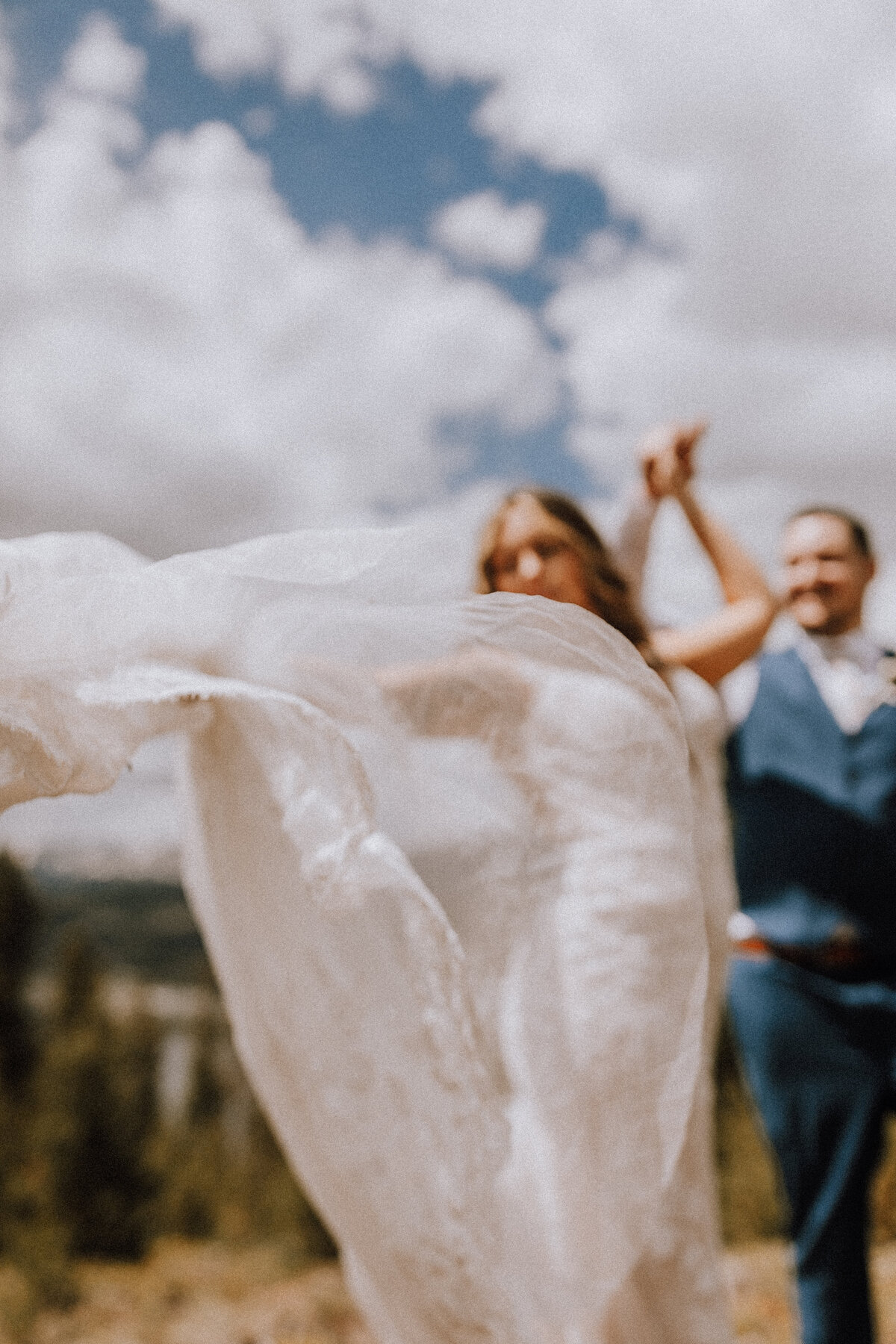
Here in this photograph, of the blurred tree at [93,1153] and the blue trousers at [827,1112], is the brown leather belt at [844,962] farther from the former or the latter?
the blurred tree at [93,1153]

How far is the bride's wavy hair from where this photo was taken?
189cm

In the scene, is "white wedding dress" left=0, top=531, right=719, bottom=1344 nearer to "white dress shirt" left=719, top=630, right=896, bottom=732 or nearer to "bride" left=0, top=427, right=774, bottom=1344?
"bride" left=0, top=427, right=774, bottom=1344

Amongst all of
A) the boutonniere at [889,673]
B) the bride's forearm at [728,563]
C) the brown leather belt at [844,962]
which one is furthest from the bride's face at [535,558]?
the brown leather belt at [844,962]

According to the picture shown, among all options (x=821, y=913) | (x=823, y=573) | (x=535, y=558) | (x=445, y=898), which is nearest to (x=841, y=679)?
(x=823, y=573)

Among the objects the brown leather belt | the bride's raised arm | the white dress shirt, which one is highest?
the bride's raised arm

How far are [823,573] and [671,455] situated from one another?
60 cm

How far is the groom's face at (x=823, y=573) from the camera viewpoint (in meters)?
2.38

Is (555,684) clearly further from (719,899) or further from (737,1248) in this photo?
(737,1248)

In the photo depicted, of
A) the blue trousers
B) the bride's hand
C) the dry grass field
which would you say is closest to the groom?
the blue trousers

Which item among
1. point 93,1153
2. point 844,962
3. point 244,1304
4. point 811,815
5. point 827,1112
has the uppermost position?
point 811,815

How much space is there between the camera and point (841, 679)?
93.0 inches

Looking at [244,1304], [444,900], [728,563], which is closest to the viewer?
[444,900]

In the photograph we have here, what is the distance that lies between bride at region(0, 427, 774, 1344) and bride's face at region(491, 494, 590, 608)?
20.0 inches

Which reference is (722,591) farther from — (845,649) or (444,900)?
(444,900)
